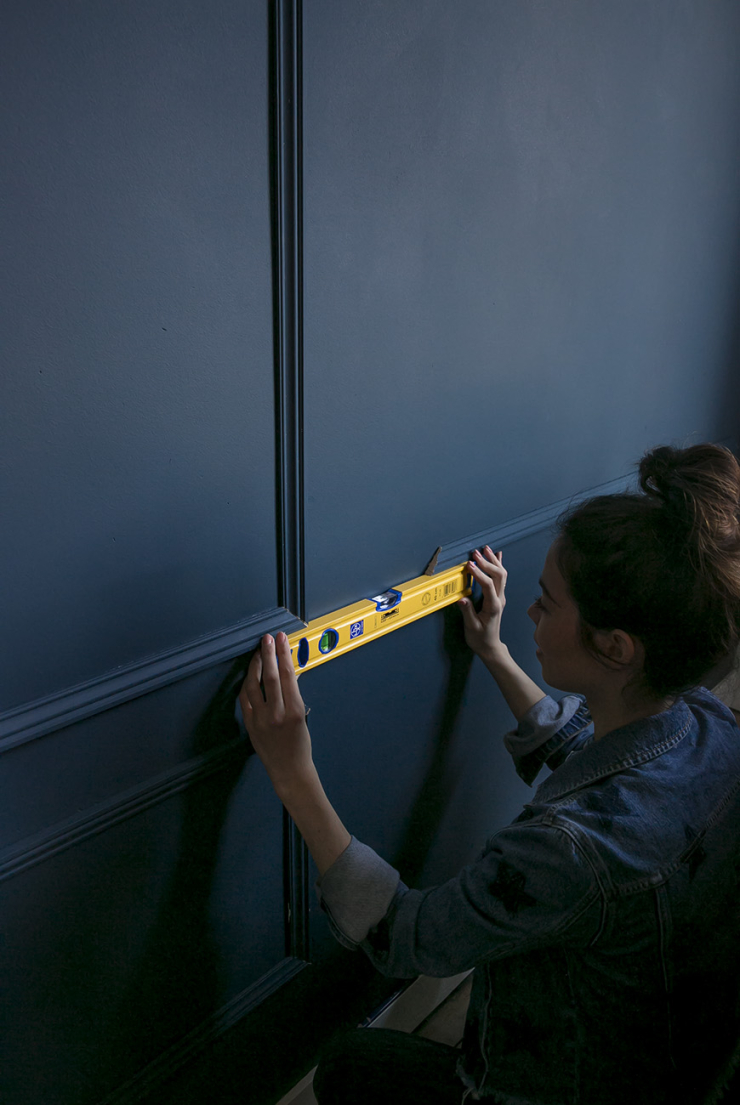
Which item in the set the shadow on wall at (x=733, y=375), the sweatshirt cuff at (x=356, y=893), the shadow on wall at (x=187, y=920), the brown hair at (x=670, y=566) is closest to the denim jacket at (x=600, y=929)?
the sweatshirt cuff at (x=356, y=893)

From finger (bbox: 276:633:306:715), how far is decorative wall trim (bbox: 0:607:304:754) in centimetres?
3

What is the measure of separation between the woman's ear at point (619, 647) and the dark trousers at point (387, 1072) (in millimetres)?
623

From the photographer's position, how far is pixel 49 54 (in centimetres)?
67

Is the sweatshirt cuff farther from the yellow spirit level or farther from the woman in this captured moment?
the yellow spirit level

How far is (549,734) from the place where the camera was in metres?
1.37

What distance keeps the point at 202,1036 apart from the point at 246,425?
898 millimetres

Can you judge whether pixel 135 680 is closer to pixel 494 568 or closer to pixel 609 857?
pixel 609 857

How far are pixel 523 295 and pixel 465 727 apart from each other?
83 centimetres

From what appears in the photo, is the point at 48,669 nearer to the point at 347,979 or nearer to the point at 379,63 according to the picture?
the point at 379,63

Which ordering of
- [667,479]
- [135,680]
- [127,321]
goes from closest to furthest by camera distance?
[127,321] < [135,680] < [667,479]

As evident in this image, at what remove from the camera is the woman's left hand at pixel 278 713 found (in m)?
1.02

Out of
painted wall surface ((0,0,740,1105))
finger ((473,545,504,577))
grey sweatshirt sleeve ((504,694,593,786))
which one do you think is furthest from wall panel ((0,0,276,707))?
grey sweatshirt sleeve ((504,694,593,786))

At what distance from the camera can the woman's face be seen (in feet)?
3.38

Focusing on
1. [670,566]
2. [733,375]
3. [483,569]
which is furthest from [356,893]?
[733,375]
